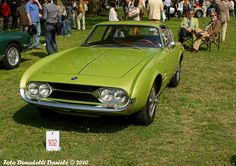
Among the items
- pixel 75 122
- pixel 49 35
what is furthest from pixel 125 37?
pixel 49 35

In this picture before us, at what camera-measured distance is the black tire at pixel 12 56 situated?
9820 mm

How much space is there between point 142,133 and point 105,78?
95 centimetres

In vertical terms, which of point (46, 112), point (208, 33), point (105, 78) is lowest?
point (46, 112)

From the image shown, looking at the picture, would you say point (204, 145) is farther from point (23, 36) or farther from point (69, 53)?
point (23, 36)

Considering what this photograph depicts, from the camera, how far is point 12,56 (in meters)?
10.1

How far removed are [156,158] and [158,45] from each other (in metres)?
2.58

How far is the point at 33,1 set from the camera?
42.2ft

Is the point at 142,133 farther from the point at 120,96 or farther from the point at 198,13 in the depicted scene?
the point at 198,13

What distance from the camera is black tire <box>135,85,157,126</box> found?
18.2 ft

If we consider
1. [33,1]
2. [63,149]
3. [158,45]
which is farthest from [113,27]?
[33,1]

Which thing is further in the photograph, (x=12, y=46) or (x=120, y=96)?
(x=12, y=46)

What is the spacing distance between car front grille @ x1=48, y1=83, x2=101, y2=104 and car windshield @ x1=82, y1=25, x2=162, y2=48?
1.79 metres

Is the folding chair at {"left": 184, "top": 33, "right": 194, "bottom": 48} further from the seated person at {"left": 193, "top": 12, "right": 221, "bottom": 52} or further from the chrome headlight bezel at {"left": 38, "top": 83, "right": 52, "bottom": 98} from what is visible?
the chrome headlight bezel at {"left": 38, "top": 83, "right": 52, "bottom": 98}

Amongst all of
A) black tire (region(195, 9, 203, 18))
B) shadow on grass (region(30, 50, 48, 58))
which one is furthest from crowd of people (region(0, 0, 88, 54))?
black tire (region(195, 9, 203, 18))
